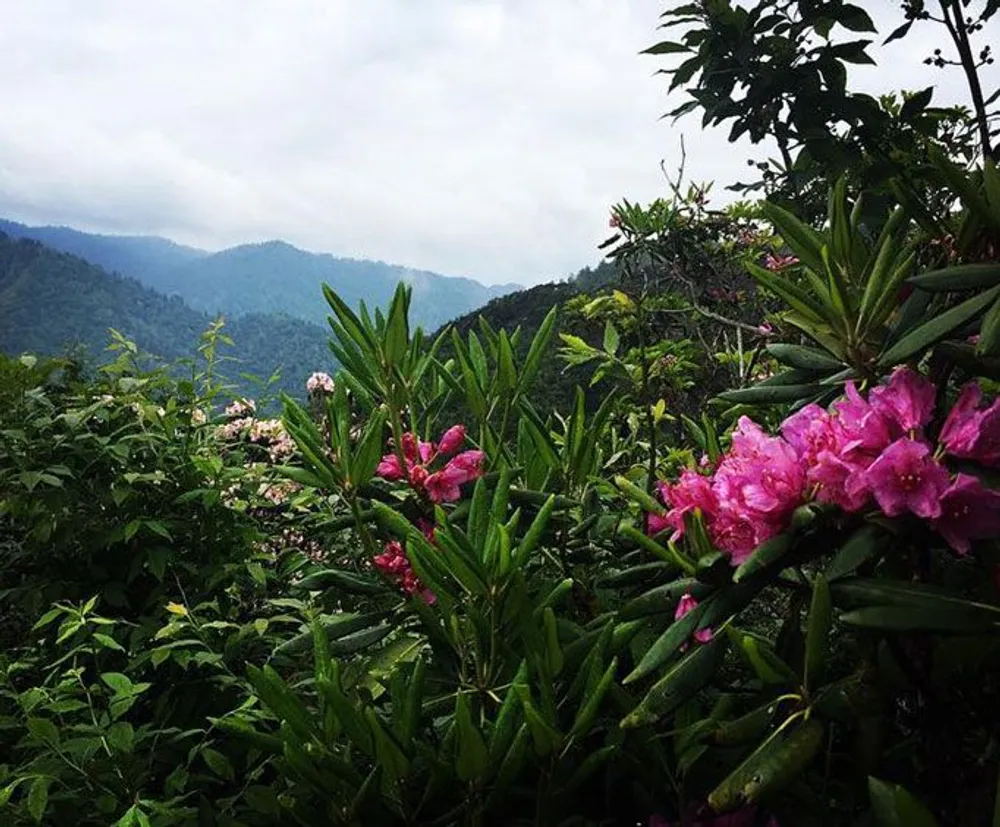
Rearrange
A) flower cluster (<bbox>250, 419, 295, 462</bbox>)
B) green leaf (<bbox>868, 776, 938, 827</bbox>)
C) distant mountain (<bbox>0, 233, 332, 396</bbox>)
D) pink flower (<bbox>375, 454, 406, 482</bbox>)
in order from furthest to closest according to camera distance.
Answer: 1. distant mountain (<bbox>0, 233, 332, 396</bbox>)
2. flower cluster (<bbox>250, 419, 295, 462</bbox>)
3. pink flower (<bbox>375, 454, 406, 482</bbox>)
4. green leaf (<bbox>868, 776, 938, 827</bbox>)

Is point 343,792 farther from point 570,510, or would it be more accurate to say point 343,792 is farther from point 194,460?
point 194,460

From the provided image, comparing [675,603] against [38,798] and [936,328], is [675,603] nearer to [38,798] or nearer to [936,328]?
[936,328]

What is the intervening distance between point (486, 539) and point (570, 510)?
280mm

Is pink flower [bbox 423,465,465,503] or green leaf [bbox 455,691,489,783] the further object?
pink flower [bbox 423,465,465,503]

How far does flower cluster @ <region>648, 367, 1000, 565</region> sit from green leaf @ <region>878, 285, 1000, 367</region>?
0.03 metres

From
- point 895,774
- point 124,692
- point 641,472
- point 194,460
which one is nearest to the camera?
point 895,774

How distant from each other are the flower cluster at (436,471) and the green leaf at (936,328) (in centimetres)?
54

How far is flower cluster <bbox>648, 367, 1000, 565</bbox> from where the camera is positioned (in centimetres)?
66

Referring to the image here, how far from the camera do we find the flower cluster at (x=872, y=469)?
656 mm

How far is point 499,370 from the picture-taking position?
3.78 ft

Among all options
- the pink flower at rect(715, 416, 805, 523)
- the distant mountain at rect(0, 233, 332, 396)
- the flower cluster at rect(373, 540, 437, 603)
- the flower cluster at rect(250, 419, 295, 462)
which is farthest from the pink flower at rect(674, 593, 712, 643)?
the distant mountain at rect(0, 233, 332, 396)

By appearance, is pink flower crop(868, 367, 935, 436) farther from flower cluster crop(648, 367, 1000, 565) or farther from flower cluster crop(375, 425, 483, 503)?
flower cluster crop(375, 425, 483, 503)

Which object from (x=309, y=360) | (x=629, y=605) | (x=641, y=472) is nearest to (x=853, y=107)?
(x=641, y=472)

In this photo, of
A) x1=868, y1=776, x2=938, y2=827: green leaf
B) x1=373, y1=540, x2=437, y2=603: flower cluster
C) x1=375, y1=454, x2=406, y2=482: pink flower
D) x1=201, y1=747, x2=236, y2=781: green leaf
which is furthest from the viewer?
x1=201, y1=747, x2=236, y2=781: green leaf
